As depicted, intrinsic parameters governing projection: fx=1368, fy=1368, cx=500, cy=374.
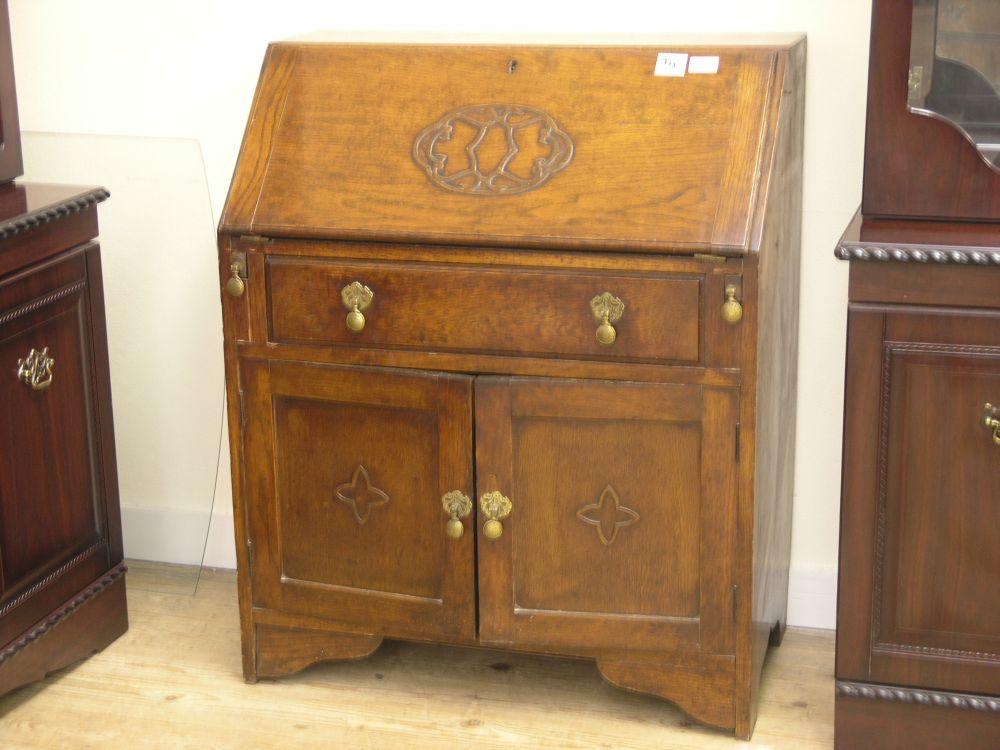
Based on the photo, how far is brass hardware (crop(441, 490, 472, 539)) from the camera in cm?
230

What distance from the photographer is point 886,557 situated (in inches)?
83.8

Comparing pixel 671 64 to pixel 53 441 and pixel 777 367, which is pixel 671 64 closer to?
pixel 777 367

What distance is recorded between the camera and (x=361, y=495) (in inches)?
92.8

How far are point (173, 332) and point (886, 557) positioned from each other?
5.29ft

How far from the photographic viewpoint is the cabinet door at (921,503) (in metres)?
2.02

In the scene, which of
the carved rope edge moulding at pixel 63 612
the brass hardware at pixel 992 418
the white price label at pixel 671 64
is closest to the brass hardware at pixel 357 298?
the white price label at pixel 671 64

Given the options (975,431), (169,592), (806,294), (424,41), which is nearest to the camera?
(975,431)

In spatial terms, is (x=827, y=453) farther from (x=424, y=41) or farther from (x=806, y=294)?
(x=424, y=41)

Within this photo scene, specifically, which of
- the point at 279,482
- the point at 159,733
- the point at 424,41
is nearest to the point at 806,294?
the point at 424,41

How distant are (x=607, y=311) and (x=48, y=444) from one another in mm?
1083

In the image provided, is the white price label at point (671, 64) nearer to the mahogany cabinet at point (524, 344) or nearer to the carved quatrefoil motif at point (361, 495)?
the mahogany cabinet at point (524, 344)

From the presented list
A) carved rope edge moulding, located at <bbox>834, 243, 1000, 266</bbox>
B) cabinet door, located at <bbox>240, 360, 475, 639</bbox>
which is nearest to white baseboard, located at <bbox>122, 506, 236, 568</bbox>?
cabinet door, located at <bbox>240, 360, 475, 639</bbox>

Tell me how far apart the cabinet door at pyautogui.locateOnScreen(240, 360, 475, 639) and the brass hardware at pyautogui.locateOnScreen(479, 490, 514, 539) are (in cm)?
3

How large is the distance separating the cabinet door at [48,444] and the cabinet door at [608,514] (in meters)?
0.81
